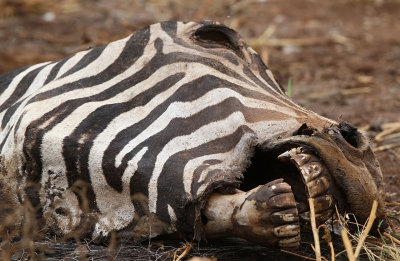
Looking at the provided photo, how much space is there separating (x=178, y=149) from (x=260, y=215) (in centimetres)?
33

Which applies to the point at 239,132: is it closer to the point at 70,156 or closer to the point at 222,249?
the point at 222,249

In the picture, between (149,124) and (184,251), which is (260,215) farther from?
(149,124)

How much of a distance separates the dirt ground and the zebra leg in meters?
1.74

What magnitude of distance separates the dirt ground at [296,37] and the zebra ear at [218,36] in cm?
132

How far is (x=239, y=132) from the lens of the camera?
205 centimetres

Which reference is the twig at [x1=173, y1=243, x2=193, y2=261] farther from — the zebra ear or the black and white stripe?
the zebra ear

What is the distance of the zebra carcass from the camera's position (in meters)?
1.88

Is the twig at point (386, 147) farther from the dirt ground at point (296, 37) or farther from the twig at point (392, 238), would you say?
the twig at point (392, 238)

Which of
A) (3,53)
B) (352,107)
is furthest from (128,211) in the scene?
(3,53)

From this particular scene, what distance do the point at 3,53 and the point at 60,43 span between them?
52 cm

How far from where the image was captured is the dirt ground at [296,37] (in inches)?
178

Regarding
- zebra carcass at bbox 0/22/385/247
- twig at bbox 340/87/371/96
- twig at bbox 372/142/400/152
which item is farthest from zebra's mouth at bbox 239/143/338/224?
twig at bbox 340/87/371/96

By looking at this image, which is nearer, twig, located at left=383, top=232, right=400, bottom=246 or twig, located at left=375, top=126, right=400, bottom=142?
twig, located at left=383, top=232, right=400, bottom=246

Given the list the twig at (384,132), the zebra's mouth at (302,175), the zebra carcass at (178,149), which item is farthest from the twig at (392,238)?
the twig at (384,132)
